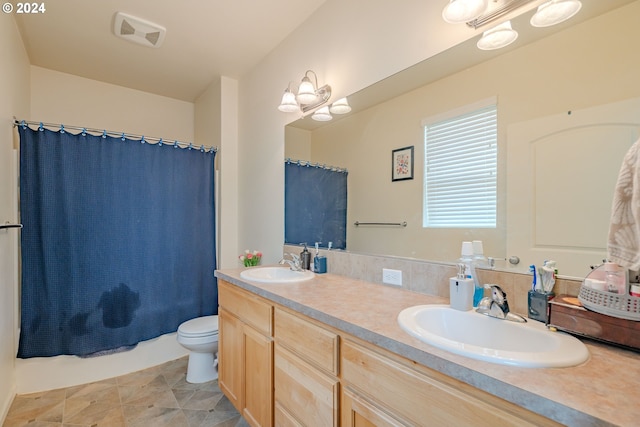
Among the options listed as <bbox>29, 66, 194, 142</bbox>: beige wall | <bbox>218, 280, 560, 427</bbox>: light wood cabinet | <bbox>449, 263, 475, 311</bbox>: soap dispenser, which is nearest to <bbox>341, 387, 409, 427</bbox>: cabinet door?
<bbox>218, 280, 560, 427</bbox>: light wood cabinet

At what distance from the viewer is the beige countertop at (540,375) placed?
53cm

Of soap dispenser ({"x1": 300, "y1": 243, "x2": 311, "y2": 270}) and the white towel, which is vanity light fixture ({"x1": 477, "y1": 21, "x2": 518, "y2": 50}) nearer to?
the white towel

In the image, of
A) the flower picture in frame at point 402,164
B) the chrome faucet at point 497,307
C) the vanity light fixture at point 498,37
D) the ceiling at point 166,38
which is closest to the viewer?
the chrome faucet at point 497,307

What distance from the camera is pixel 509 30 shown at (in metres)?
1.13

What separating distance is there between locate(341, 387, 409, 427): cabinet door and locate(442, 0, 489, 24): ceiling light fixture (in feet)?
4.60

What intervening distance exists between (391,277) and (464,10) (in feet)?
3.80

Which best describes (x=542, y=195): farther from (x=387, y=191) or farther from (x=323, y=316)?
(x=323, y=316)

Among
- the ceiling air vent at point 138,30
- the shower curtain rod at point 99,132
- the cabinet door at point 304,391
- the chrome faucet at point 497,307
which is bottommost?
the cabinet door at point 304,391

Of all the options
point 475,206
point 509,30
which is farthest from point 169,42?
point 475,206

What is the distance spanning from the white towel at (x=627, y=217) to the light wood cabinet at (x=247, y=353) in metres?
1.22

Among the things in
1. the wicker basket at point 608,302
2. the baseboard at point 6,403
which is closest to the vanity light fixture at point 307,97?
the wicker basket at point 608,302

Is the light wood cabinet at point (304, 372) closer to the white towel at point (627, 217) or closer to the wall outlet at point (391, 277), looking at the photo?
the wall outlet at point (391, 277)

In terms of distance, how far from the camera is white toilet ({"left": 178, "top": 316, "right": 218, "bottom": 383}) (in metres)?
2.14

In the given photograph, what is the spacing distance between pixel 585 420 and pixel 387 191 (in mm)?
1209
